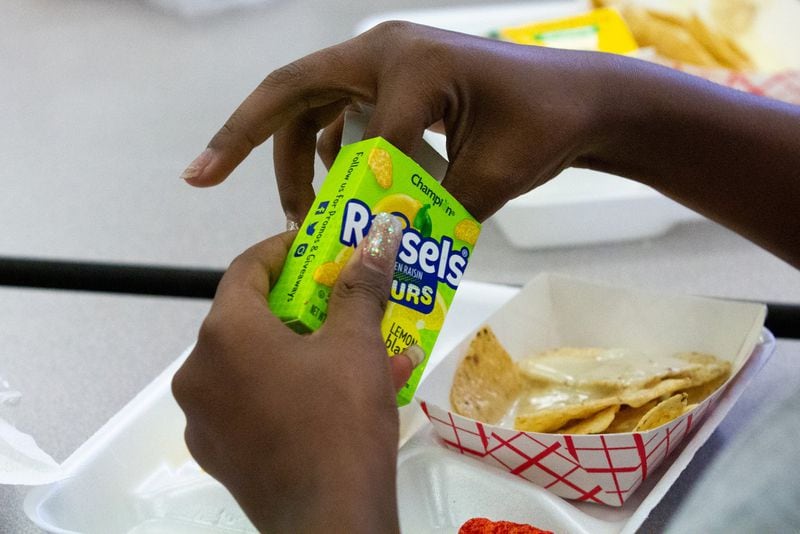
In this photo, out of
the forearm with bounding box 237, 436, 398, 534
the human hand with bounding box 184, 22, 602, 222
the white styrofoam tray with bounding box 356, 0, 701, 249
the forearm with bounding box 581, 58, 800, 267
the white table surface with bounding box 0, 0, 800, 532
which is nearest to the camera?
the forearm with bounding box 237, 436, 398, 534

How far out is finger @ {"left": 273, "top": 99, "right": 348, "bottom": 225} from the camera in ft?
2.75

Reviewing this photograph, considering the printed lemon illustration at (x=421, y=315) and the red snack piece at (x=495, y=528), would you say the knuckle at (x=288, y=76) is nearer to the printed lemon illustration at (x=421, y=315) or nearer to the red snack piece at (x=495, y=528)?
the printed lemon illustration at (x=421, y=315)

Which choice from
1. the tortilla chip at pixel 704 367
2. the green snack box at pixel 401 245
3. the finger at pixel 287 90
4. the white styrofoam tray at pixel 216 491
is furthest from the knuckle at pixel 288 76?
the tortilla chip at pixel 704 367

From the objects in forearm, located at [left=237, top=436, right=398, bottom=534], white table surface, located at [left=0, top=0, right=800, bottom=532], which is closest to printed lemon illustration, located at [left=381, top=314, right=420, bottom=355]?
forearm, located at [left=237, top=436, right=398, bottom=534]

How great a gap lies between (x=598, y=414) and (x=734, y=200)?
0.25m

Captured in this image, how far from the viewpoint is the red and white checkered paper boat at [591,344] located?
78cm

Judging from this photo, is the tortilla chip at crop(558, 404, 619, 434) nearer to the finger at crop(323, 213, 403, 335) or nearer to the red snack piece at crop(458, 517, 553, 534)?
the red snack piece at crop(458, 517, 553, 534)

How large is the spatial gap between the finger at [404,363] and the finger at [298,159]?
22cm

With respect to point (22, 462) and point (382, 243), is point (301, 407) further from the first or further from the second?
point (22, 462)

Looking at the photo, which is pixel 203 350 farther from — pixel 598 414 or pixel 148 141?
pixel 148 141

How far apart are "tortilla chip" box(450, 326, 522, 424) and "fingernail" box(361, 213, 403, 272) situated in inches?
11.5

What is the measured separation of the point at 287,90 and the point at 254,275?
196 millimetres

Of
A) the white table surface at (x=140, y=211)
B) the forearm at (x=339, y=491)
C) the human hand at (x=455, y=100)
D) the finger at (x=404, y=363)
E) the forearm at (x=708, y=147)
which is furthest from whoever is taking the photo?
the white table surface at (x=140, y=211)

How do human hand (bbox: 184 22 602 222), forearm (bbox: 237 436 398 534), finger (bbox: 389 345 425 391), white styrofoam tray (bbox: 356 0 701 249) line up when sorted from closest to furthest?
forearm (bbox: 237 436 398 534)
finger (bbox: 389 345 425 391)
human hand (bbox: 184 22 602 222)
white styrofoam tray (bbox: 356 0 701 249)
